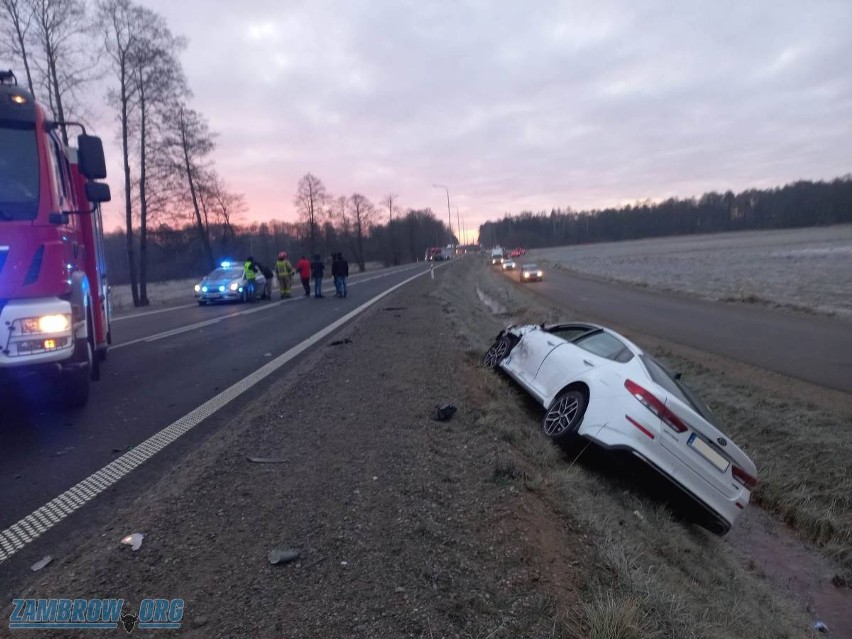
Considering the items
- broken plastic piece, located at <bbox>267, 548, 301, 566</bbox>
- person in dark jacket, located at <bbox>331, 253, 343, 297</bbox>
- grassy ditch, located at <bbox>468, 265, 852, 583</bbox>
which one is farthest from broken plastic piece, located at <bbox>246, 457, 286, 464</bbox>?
person in dark jacket, located at <bbox>331, 253, 343, 297</bbox>

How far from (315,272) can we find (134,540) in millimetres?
20360

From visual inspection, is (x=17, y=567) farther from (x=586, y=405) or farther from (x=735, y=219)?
(x=735, y=219)

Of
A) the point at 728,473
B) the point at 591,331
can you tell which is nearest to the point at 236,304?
the point at 591,331

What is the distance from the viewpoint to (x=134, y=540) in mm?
3484

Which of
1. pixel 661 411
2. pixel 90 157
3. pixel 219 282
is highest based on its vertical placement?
pixel 90 157

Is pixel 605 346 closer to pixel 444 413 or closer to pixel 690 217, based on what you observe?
pixel 444 413

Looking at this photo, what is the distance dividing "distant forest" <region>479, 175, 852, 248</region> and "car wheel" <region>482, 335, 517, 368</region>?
419 feet

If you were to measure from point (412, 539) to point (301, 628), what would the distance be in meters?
0.98

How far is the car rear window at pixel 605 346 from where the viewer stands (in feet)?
22.0

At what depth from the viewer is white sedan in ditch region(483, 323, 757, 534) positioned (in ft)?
18.5

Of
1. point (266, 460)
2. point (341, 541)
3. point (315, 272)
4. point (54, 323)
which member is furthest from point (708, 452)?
point (315, 272)

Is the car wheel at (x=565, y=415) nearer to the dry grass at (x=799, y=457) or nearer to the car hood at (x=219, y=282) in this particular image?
the dry grass at (x=799, y=457)

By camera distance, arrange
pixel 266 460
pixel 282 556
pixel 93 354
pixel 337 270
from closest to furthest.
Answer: pixel 282 556 → pixel 266 460 → pixel 93 354 → pixel 337 270

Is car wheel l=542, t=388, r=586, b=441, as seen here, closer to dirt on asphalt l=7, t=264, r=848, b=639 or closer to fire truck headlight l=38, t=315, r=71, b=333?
dirt on asphalt l=7, t=264, r=848, b=639
